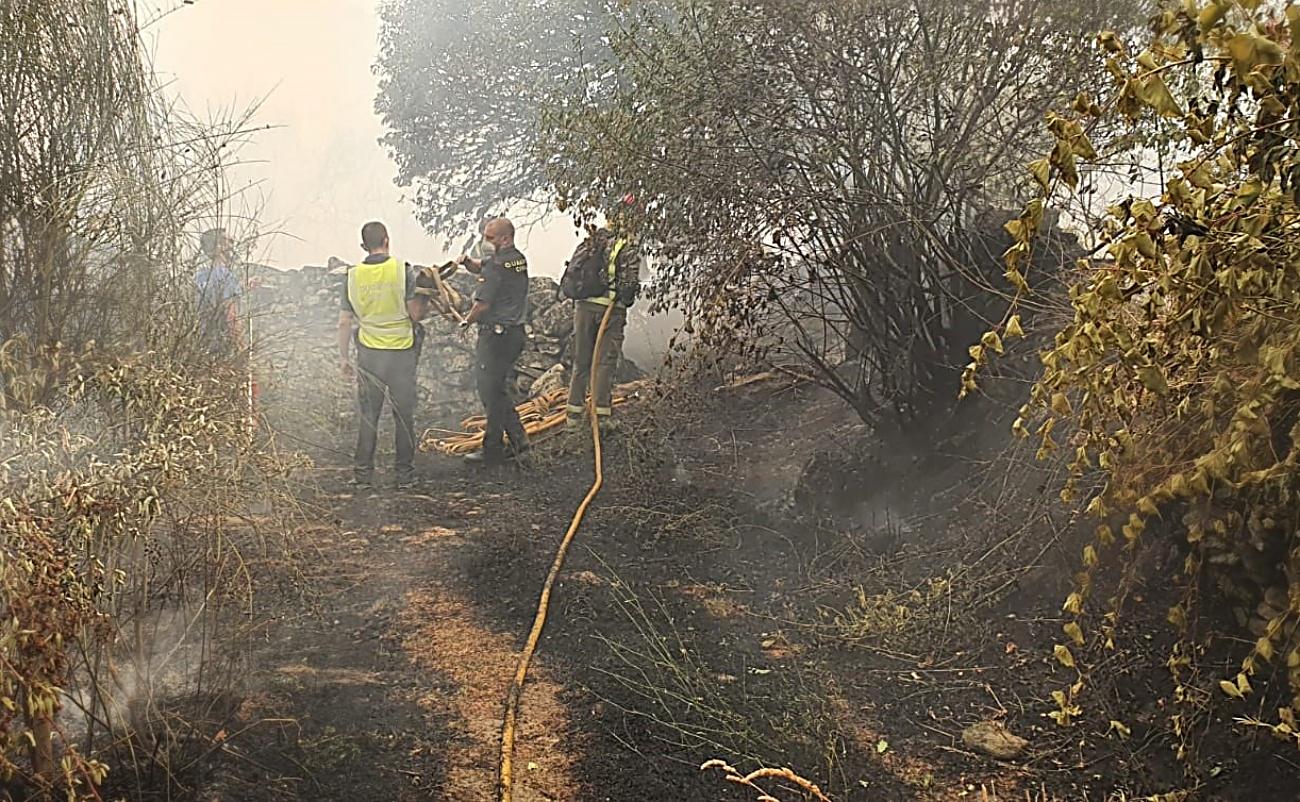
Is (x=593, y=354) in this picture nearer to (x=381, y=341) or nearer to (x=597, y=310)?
(x=597, y=310)

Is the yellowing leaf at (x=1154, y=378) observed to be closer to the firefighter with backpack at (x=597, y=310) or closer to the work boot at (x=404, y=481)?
the firefighter with backpack at (x=597, y=310)

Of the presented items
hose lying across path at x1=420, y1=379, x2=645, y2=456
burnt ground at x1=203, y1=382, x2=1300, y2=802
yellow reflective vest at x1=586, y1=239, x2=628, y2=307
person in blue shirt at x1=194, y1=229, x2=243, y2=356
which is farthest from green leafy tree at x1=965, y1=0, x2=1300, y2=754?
hose lying across path at x1=420, y1=379, x2=645, y2=456

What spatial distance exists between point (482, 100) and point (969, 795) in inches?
467

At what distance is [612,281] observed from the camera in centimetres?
802

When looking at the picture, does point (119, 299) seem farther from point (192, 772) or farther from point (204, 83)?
point (204, 83)

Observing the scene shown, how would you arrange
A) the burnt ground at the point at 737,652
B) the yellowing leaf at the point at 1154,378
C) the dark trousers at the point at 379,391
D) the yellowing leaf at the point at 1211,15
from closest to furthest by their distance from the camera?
the yellowing leaf at the point at 1211,15
the yellowing leaf at the point at 1154,378
the burnt ground at the point at 737,652
the dark trousers at the point at 379,391

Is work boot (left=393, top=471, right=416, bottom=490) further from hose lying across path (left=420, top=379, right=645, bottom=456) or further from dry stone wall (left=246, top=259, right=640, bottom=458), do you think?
dry stone wall (left=246, top=259, right=640, bottom=458)

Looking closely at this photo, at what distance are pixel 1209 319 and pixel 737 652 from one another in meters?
2.79

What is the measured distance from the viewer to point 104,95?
3.34 m

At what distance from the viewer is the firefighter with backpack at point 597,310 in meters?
7.78

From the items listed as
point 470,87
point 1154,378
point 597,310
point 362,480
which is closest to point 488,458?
point 362,480

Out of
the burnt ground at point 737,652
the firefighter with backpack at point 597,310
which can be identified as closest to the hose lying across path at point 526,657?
the burnt ground at point 737,652

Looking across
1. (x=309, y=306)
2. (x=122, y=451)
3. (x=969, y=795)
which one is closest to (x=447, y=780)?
(x=122, y=451)

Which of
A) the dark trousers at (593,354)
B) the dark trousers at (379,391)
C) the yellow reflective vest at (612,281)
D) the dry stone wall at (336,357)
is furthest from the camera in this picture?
the dry stone wall at (336,357)
